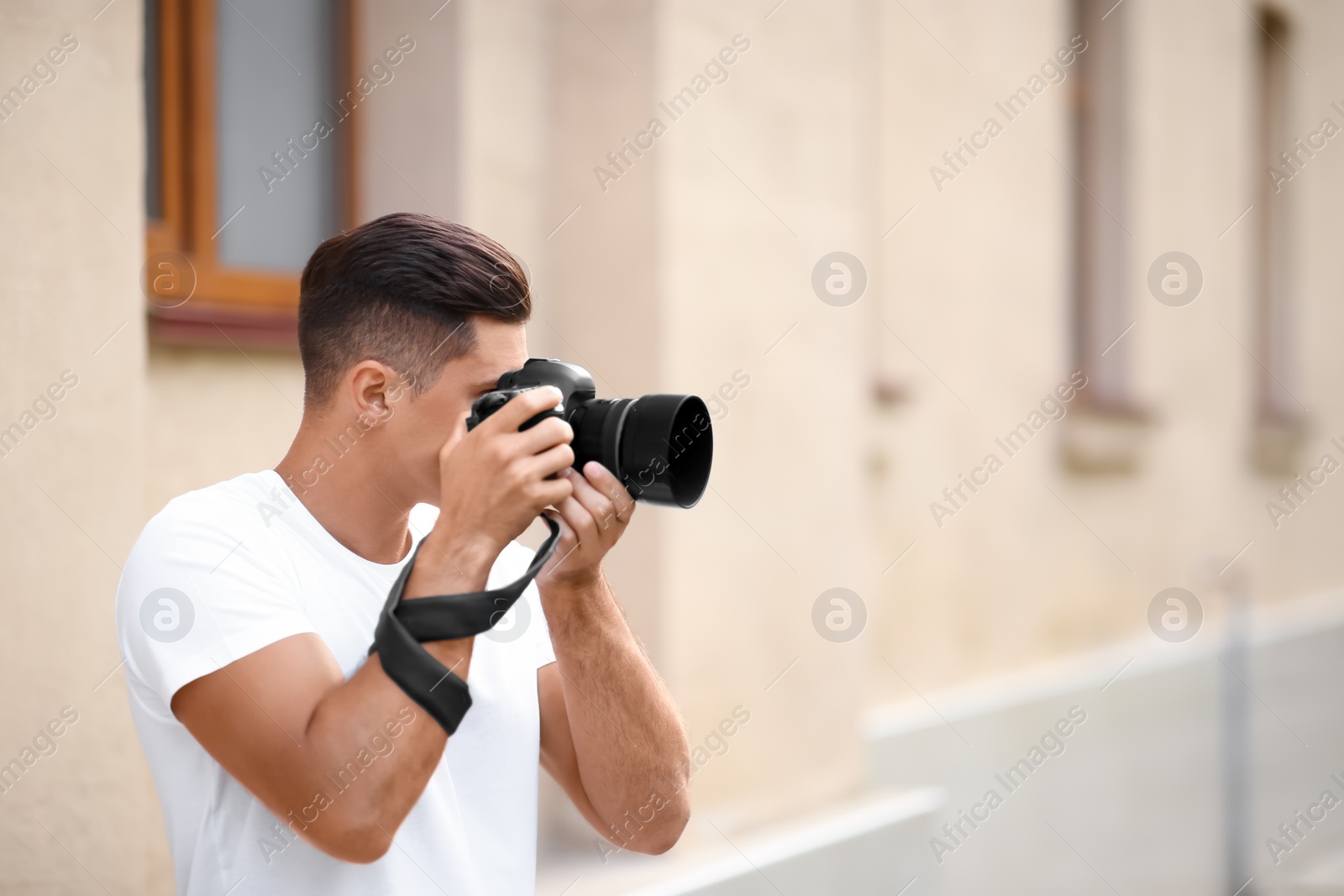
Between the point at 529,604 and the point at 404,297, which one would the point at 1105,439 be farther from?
the point at 404,297

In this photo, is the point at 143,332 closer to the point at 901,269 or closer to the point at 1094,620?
the point at 901,269

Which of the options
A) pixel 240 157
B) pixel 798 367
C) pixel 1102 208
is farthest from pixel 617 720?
pixel 1102 208

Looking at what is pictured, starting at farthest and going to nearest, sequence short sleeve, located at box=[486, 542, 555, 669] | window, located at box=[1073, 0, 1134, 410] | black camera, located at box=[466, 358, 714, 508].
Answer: window, located at box=[1073, 0, 1134, 410]
short sleeve, located at box=[486, 542, 555, 669]
black camera, located at box=[466, 358, 714, 508]

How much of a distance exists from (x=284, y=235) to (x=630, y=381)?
1.01 meters

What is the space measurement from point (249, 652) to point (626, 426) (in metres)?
0.50

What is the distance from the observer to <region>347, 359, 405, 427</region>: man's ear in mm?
1541

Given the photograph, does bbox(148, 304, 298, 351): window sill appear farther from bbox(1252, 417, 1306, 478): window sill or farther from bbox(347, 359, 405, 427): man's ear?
bbox(1252, 417, 1306, 478): window sill

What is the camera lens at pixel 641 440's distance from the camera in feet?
4.87

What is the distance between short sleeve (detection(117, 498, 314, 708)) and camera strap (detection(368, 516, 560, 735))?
0.38 feet

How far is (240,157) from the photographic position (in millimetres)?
2857

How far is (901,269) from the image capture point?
515cm

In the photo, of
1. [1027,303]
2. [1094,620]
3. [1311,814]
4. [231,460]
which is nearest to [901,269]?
[1027,303]

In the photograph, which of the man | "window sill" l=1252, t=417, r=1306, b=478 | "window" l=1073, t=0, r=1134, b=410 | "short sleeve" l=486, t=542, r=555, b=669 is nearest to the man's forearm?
the man

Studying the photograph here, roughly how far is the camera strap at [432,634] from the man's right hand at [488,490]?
0.02 meters
